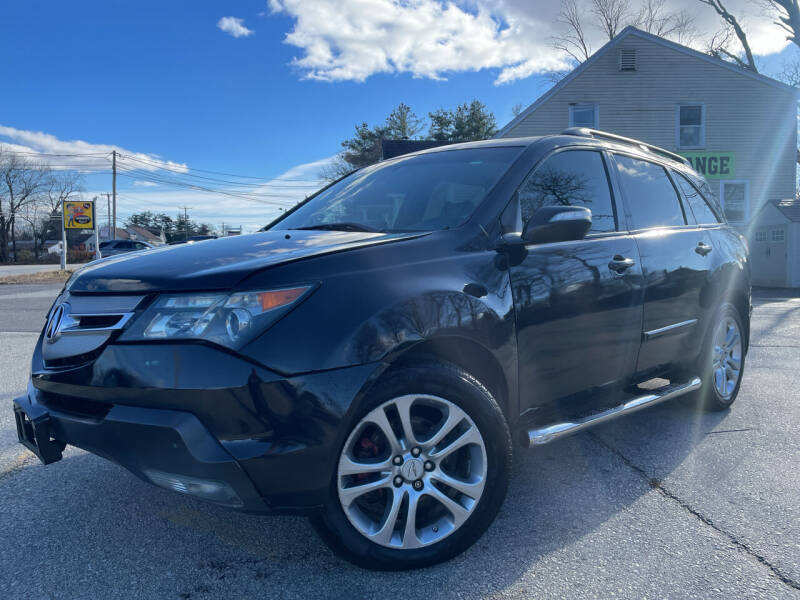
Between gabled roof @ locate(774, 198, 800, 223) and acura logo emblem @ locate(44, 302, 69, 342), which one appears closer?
acura logo emblem @ locate(44, 302, 69, 342)

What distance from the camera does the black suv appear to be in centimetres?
199

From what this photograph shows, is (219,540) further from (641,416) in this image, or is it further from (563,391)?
(641,416)

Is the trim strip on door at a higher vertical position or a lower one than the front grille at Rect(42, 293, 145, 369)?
lower

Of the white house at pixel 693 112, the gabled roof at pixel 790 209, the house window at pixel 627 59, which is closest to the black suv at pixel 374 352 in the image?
the gabled roof at pixel 790 209

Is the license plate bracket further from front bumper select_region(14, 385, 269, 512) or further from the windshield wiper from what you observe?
the windshield wiper

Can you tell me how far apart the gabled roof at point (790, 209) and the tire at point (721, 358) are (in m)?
16.6

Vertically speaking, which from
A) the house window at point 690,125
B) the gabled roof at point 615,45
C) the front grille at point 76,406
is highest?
the gabled roof at point 615,45

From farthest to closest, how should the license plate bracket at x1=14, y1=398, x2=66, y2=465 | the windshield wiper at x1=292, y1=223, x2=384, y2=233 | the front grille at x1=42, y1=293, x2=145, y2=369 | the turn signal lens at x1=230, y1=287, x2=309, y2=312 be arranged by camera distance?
the windshield wiper at x1=292, y1=223, x2=384, y2=233 < the license plate bracket at x1=14, y1=398, x2=66, y2=465 < the front grille at x1=42, y1=293, x2=145, y2=369 < the turn signal lens at x1=230, y1=287, x2=309, y2=312

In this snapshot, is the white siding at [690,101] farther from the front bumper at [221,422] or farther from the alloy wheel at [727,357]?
the front bumper at [221,422]

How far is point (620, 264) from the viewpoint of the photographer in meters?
3.24

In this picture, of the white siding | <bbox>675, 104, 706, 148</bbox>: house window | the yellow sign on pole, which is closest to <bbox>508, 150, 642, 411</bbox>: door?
the white siding

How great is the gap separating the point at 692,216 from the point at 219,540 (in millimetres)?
3666

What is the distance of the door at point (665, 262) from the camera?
3.51m

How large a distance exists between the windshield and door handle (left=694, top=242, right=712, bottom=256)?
1.65 meters
